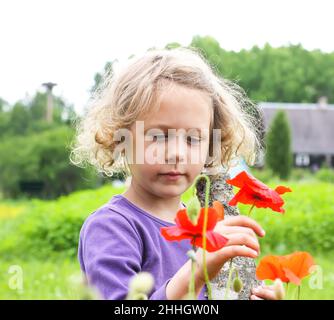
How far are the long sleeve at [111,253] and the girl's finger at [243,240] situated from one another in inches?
11.9

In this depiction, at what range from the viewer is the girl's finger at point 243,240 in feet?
1.95

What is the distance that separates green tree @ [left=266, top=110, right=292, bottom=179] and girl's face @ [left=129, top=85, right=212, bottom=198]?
22.9 meters

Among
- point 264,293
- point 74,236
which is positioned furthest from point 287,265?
point 74,236

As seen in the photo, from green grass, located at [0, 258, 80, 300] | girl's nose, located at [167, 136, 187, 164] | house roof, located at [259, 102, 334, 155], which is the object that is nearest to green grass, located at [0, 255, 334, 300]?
green grass, located at [0, 258, 80, 300]

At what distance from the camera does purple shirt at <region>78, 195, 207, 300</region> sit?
951mm

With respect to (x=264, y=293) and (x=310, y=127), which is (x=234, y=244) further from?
(x=310, y=127)

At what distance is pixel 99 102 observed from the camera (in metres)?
1.59

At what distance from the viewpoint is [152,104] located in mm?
1168

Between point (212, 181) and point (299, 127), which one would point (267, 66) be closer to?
point (299, 127)

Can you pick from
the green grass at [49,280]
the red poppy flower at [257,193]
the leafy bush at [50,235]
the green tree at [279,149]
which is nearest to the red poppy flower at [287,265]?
the red poppy flower at [257,193]

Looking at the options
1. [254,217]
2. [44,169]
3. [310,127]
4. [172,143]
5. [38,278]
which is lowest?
[44,169]

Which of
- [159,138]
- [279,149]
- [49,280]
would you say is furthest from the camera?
[279,149]

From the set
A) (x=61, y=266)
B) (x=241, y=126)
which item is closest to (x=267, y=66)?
(x=61, y=266)

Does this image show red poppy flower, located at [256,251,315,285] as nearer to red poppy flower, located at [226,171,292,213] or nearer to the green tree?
red poppy flower, located at [226,171,292,213]
